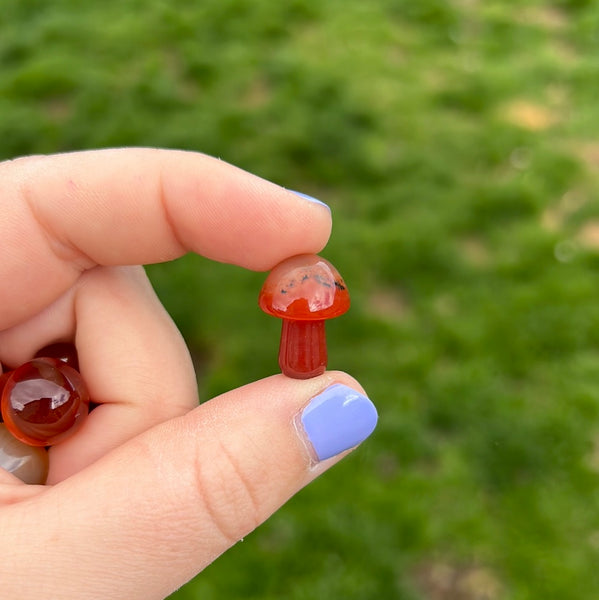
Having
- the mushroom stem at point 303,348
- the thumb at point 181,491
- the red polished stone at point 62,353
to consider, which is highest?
the mushroom stem at point 303,348

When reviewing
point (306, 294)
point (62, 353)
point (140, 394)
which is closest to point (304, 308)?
point (306, 294)

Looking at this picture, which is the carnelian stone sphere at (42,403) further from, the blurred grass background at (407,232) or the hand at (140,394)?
the blurred grass background at (407,232)

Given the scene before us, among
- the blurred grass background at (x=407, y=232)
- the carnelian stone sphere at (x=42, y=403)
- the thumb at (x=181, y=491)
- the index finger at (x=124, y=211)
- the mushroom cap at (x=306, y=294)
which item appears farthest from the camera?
the blurred grass background at (x=407, y=232)

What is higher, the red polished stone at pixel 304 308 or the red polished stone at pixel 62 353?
the red polished stone at pixel 304 308

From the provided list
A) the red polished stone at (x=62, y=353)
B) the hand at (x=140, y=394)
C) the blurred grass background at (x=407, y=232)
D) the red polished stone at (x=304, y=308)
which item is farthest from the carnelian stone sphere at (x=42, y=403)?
the blurred grass background at (x=407, y=232)

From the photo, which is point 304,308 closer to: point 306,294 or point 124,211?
point 306,294

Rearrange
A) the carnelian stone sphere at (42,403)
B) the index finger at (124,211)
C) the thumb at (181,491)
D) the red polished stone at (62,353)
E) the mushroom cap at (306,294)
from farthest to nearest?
the red polished stone at (62,353), the index finger at (124,211), the carnelian stone sphere at (42,403), the mushroom cap at (306,294), the thumb at (181,491)
